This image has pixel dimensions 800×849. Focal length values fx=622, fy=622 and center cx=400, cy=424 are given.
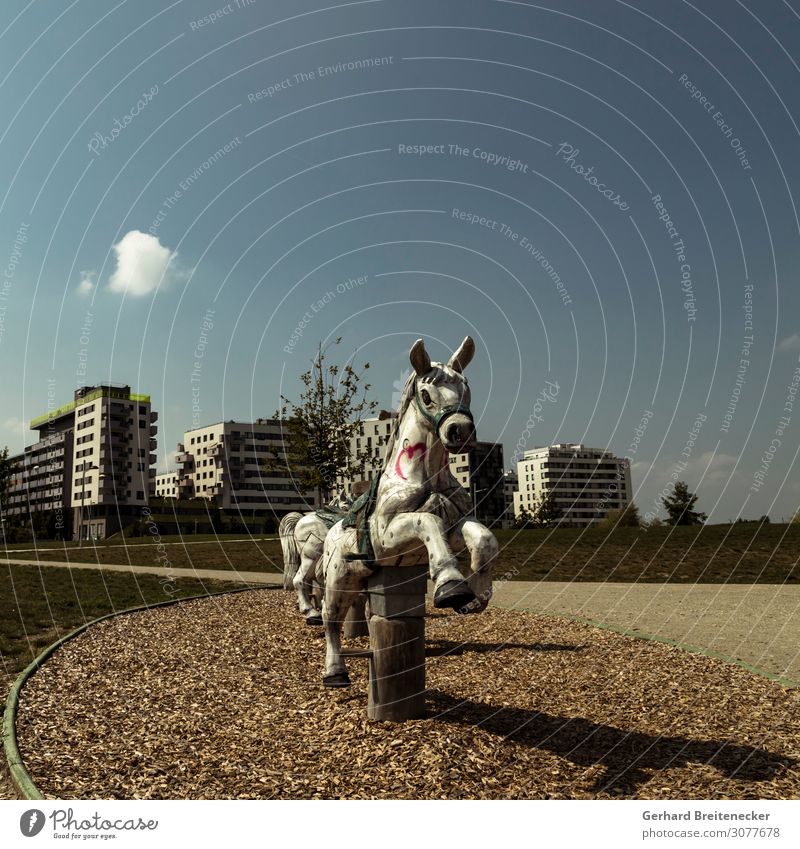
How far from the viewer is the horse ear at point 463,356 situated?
5.95 metres

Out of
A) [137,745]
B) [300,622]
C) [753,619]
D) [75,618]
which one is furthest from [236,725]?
[753,619]

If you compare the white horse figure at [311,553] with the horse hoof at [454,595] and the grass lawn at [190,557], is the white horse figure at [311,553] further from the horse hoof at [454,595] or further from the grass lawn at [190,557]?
the grass lawn at [190,557]

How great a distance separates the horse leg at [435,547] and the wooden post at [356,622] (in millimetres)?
5326

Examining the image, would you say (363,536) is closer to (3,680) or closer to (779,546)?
(3,680)

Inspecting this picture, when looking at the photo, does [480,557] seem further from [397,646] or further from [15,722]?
[15,722]

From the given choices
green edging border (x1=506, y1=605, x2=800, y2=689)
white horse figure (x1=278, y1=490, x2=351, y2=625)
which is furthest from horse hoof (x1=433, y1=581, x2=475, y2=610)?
green edging border (x1=506, y1=605, x2=800, y2=689)

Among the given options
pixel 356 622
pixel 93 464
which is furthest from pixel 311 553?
pixel 93 464

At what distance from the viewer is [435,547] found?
511 centimetres

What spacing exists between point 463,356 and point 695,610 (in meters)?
11.9

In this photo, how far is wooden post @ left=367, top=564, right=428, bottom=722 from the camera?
6.25 meters

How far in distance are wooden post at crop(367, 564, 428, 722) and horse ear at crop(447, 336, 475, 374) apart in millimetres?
2014

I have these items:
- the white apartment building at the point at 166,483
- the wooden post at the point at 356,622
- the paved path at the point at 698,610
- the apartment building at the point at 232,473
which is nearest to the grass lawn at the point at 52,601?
the wooden post at the point at 356,622

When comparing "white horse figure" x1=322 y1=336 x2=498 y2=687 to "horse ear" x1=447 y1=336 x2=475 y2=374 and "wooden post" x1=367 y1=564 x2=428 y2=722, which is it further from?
"wooden post" x1=367 y1=564 x2=428 y2=722
